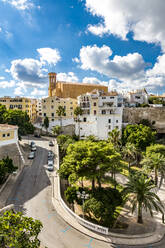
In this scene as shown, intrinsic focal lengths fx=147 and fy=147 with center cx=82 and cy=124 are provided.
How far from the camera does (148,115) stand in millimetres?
64750

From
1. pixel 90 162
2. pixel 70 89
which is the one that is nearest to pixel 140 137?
pixel 90 162

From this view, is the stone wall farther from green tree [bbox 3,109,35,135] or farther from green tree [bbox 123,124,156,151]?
green tree [bbox 3,109,35,135]

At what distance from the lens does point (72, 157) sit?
2161cm

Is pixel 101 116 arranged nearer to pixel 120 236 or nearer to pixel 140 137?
pixel 140 137

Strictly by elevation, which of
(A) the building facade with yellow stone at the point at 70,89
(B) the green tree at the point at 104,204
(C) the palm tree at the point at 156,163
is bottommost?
(B) the green tree at the point at 104,204

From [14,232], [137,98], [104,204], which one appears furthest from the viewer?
[137,98]

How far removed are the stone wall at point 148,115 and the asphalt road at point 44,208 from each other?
1810 inches

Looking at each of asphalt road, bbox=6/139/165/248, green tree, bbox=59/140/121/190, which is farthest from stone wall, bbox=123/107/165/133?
green tree, bbox=59/140/121/190

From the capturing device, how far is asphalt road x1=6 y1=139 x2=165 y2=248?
1559cm

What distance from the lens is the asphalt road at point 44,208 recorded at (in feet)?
51.2

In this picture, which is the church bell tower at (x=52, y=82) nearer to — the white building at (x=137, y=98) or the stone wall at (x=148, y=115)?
the white building at (x=137, y=98)

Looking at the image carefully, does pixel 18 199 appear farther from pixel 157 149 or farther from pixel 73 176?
pixel 157 149

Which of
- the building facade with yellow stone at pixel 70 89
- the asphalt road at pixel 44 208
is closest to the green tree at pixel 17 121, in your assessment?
the asphalt road at pixel 44 208

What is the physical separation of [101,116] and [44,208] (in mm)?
41864
